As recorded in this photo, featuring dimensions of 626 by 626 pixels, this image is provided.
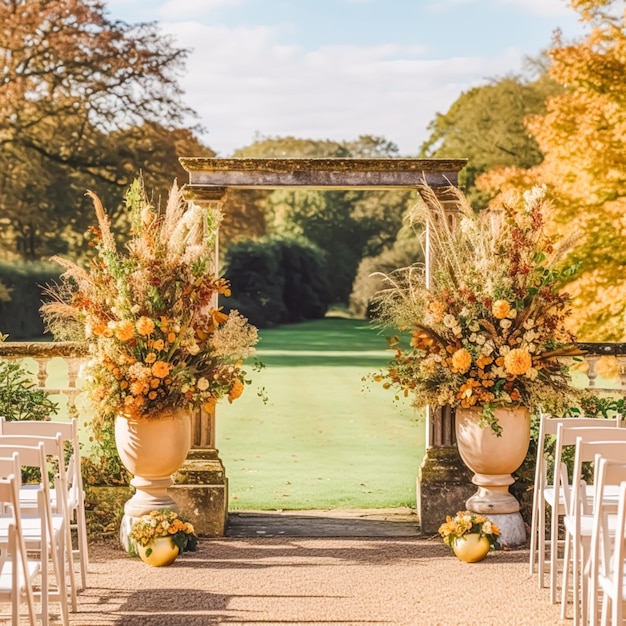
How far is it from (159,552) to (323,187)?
9.36 ft

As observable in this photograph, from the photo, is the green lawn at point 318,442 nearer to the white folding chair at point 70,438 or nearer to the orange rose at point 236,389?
the orange rose at point 236,389

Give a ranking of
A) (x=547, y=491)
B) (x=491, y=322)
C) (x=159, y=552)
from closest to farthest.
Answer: (x=547, y=491), (x=159, y=552), (x=491, y=322)

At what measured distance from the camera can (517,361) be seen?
6711 millimetres

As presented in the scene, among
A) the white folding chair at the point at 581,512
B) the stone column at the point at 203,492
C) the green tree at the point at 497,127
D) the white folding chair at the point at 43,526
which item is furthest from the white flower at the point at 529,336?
the green tree at the point at 497,127

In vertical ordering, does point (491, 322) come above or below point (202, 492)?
above

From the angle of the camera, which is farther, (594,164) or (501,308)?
(594,164)

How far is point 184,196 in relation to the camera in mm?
7801

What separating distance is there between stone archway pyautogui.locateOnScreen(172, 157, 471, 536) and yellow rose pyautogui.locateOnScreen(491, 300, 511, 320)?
1.00 m

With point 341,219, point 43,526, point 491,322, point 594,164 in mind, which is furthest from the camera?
point 341,219

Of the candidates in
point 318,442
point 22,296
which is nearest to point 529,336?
point 318,442

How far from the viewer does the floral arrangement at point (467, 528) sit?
655 cm

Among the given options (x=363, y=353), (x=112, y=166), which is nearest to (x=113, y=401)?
(x=112, y=166)

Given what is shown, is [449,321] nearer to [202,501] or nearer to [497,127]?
[202,501]

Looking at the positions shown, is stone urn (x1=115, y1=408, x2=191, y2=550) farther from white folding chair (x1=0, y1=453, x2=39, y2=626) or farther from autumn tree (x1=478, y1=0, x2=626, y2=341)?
autumn tree (x1=478, y1=0, x2=626, y2=341)
